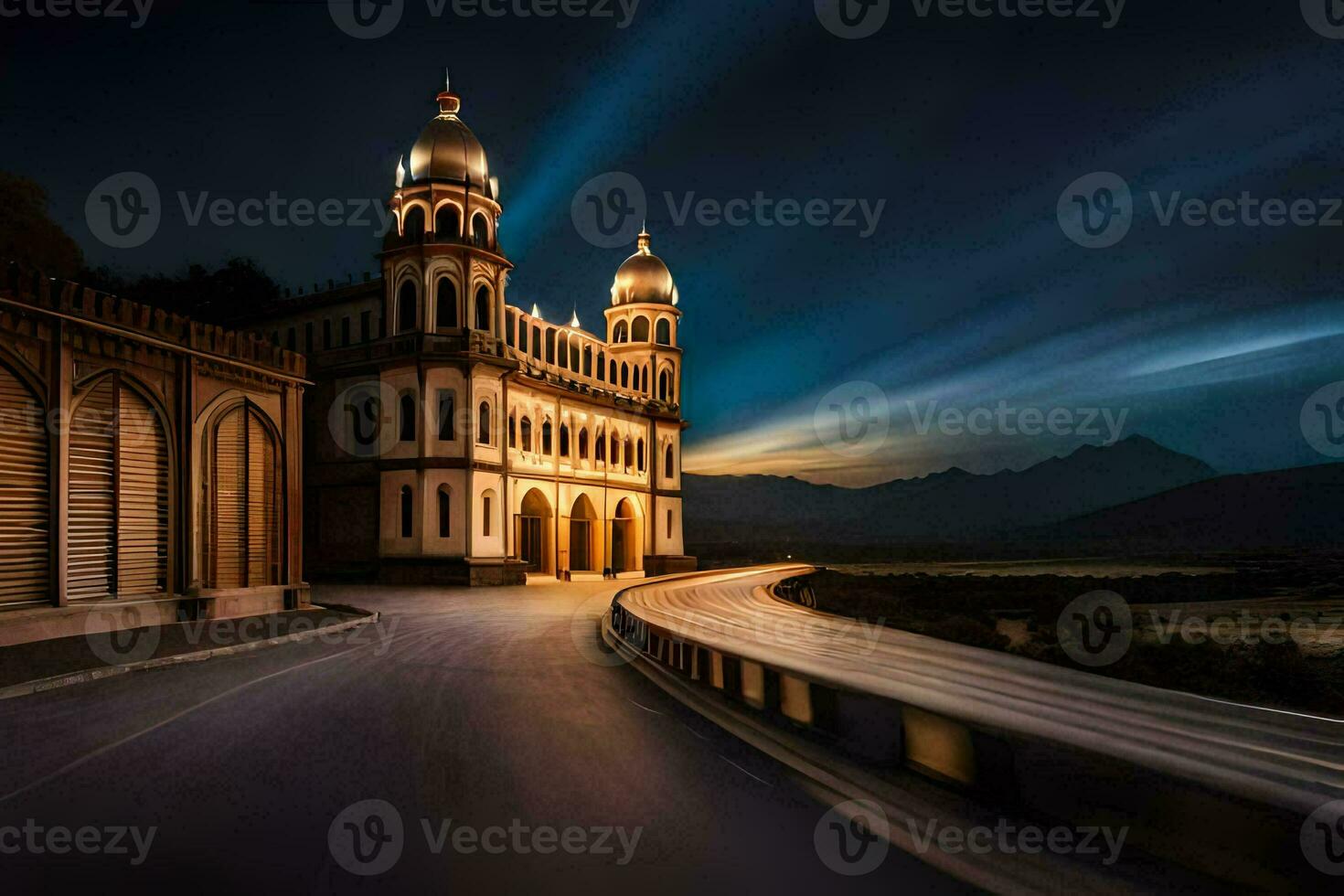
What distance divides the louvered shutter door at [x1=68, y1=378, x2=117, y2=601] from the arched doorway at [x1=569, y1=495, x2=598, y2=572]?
102 ft

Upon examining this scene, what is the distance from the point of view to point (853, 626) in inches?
903

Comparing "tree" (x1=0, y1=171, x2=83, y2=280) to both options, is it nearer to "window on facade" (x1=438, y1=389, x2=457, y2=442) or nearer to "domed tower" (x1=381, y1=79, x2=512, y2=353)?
"domed tower" (x1=381, y1=79, x2=512, y2=353)

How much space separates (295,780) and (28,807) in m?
1.74

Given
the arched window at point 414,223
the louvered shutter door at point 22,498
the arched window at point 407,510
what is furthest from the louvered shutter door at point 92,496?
the arched window at point 414,223

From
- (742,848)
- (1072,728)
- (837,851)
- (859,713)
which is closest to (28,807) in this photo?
(742,848)

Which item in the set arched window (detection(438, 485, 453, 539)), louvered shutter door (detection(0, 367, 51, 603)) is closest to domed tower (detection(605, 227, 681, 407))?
arched window (detection(438, 485, 453, 539))

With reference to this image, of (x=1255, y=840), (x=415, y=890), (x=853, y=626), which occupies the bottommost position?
(x=853, y=626)

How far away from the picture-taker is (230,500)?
67.2ft

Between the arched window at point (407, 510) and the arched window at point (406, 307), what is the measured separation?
23.6 ft

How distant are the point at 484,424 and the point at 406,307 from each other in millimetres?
6351

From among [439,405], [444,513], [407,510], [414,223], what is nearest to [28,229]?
[414,223]

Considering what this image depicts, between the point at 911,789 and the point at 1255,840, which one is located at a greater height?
the point at 1255,840

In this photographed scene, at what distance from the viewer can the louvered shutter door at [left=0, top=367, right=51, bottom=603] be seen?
1492 cm

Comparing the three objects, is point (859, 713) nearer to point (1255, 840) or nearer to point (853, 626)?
point (1255, 840)
